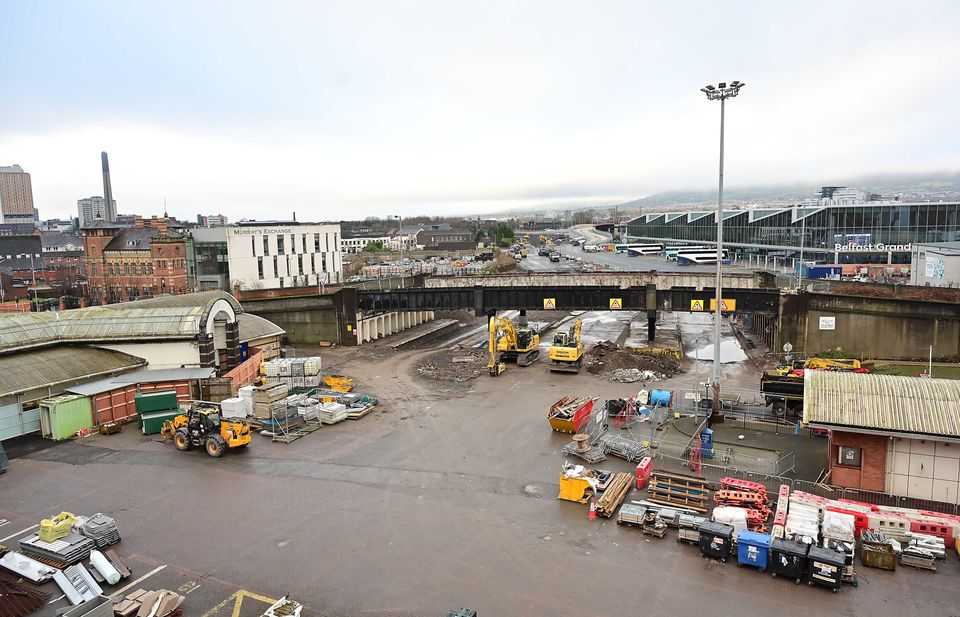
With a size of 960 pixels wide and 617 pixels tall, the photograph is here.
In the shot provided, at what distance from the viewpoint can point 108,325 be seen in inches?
1272

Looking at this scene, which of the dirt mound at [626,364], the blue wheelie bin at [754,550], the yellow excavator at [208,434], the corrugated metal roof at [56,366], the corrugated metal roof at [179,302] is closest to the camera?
the blue wheelie bin at [754,550]

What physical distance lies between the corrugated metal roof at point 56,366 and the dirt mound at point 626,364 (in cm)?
2591

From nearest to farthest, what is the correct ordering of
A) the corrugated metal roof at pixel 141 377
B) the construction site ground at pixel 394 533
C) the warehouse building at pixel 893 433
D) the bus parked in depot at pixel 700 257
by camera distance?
the construction site ground at pixel 394 533
the warehouse building at pixel 893 433
the corrugated metal roof at pixel 141 377
the bus parked in depot at pixel 700 257

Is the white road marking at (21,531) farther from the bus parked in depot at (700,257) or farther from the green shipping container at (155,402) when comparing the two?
the bus parked in depot at (700,257)

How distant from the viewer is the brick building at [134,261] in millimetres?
66625

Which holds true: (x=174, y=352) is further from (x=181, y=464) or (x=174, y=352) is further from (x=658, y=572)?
(x=658, y=572)

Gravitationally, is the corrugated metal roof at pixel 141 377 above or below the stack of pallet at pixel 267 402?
above

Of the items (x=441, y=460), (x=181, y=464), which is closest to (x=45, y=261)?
(x=181, y=464)

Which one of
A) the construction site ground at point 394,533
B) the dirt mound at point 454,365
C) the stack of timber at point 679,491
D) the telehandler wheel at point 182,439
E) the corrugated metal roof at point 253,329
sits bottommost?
the construction site ground at point 394,533

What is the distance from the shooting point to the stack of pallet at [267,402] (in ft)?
90.2

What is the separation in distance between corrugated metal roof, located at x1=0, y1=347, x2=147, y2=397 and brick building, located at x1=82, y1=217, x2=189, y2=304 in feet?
122

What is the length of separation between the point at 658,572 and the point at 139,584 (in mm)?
13015

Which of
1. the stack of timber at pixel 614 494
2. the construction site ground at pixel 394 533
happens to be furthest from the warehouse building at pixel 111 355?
the stack of timber at pixel 614 494

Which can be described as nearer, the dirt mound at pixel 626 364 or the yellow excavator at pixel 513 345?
the dirt mound at pixel 626 364
